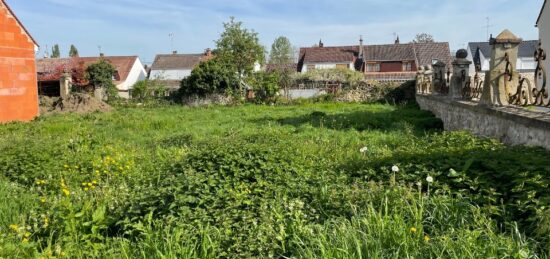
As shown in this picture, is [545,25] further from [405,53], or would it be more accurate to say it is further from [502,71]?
[405,53]

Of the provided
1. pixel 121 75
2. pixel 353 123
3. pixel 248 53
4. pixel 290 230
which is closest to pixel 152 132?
pixel 353 123

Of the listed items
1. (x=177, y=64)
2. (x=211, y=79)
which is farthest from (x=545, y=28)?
(x=177, y=64)

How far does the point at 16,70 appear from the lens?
18.4 m

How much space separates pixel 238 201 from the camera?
4406 mm

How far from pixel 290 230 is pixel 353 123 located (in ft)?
32.2

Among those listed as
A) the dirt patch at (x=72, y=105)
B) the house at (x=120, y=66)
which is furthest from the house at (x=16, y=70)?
the house at (x=120, y=66)

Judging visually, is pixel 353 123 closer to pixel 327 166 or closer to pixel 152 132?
pixel 152 132

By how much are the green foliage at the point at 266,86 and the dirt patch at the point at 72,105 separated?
963 centimetres

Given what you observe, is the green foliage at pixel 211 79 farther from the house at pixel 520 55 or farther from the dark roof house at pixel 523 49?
the dark roof house at pixel 523 49

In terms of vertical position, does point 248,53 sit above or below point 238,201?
above

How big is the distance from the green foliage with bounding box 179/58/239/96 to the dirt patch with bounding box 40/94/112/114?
6.21m

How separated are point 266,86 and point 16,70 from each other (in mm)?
14774

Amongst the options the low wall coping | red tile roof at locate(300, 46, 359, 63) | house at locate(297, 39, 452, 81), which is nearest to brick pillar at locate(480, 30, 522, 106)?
the low wall coping

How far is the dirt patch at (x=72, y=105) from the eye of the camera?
Result: 2283 centimetres
